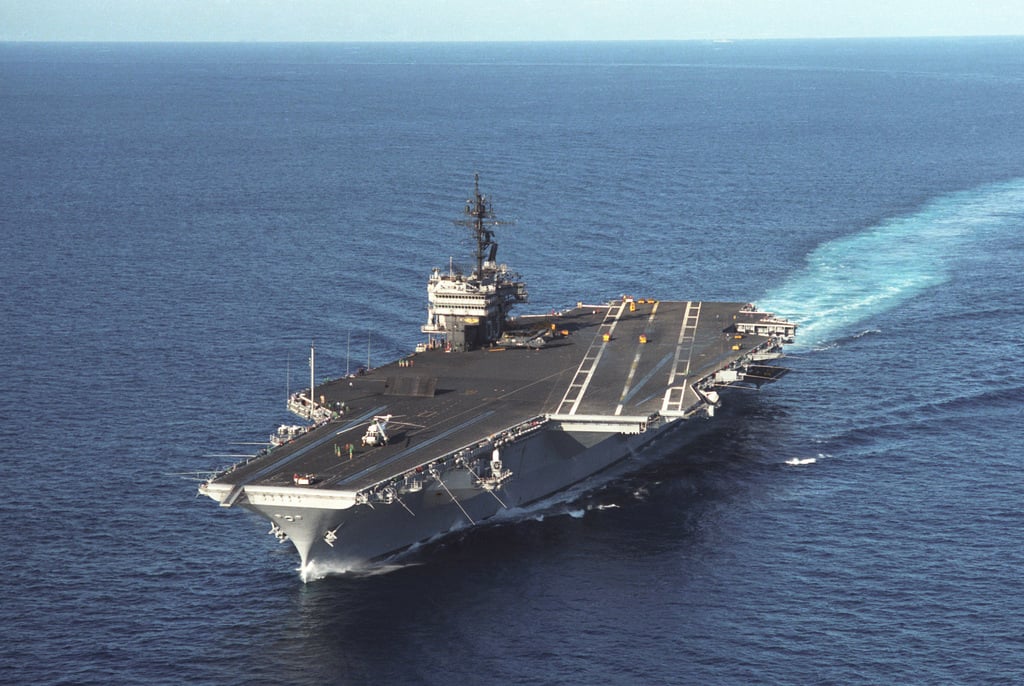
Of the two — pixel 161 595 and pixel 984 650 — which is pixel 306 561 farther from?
pixel 984 650

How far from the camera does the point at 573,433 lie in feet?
201

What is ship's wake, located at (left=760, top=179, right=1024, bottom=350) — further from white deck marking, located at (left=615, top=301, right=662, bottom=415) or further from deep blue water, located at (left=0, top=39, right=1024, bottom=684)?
white deck marking, located at (left=615, top=301, right=662, bottom=415)

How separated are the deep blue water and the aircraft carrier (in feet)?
6.43

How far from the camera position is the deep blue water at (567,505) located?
47312 millimetres

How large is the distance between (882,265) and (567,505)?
161ft

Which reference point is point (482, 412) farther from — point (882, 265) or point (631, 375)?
→ point (882, 265)

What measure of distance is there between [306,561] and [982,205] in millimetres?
92026

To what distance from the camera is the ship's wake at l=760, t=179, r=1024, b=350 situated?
289 ft

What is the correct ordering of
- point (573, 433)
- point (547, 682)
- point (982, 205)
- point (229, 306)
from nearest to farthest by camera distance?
point (547, 682) < point (573, 433) < point (229, 306) < point (982, 205)

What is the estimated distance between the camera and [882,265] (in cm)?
10131

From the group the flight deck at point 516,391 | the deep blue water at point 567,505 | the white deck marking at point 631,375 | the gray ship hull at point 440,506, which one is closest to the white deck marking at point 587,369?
the flight deck at point 516,391

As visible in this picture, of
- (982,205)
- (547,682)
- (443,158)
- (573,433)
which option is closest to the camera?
(547,682)

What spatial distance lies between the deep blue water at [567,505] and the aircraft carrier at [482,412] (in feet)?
6.43

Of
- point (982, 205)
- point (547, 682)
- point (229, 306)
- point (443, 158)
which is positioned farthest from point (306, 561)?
point (443, 158)
